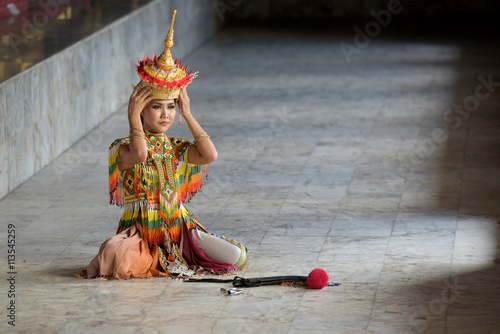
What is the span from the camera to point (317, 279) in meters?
5.27

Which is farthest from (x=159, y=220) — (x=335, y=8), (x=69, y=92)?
(x=335, y=8)

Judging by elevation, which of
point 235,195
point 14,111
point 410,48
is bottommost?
point 410,48

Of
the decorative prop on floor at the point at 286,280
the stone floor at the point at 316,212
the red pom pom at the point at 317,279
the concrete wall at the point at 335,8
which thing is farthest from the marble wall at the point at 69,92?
the concrete wall at the point at 335,8

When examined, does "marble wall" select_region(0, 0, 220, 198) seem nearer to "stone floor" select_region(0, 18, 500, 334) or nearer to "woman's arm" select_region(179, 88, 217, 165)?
"stone floor" select_region(0, 18, 500, 334)

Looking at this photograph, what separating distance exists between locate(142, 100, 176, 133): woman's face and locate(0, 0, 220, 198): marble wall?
224 centimetres

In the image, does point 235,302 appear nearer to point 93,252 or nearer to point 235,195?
point 93,252

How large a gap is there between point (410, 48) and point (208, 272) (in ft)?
33.2

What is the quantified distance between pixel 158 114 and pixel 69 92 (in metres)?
3.78

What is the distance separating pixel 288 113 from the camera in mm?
10609

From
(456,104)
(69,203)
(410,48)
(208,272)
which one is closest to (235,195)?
(69,203)

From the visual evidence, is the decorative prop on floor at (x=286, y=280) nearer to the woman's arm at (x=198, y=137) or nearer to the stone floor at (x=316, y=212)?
the stone floor at (x=316, y=212)

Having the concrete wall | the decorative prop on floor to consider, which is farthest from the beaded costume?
the concrete wall

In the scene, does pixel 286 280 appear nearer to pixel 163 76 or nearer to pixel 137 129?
pixel 137 129

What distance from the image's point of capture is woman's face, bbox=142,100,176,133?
5422 mm
